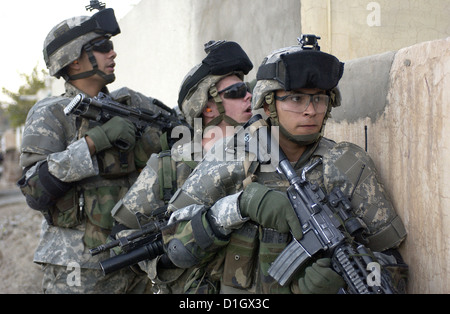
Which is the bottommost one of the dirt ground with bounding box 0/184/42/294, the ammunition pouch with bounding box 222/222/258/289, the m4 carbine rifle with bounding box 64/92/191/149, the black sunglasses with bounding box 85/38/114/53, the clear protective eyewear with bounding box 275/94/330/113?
the dirt ground with bounding box 0/184/42/294

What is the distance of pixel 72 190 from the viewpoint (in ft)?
10.9

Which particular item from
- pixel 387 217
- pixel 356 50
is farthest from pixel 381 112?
pixel 356 50

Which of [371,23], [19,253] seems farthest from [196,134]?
[19,253]

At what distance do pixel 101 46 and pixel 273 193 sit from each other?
1.94m

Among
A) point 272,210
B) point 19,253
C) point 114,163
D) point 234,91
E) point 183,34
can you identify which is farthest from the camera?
point 19,253

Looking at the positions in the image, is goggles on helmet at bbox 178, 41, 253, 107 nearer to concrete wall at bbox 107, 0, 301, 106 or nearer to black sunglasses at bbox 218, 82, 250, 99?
black sunglasses at bbox 218, 82, 250, 99

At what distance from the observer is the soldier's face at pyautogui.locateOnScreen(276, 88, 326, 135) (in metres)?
2.23

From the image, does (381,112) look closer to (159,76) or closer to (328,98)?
(328,98)

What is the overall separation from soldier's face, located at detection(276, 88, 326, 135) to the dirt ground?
4822 millimetres

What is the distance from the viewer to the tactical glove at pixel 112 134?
10.4 ft

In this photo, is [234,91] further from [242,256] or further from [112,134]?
[242,256]

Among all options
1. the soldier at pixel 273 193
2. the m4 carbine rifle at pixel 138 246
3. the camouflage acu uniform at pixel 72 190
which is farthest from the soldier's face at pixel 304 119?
the camouflage acu uniform at pixel 72 190

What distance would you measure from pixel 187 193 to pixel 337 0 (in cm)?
184

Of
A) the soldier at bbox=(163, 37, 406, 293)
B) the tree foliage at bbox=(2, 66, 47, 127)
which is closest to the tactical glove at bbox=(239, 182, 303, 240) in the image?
the soldier at bbox=(163, 37, 406, 293)
